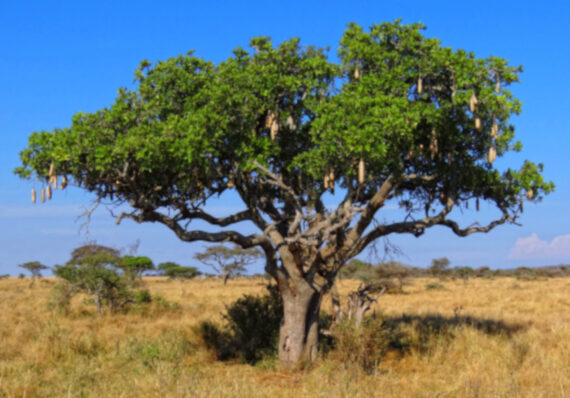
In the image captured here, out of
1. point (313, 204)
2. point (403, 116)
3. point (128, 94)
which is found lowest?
point (313, 204)

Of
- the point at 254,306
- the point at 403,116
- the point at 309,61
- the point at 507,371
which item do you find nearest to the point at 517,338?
the point at 507,371

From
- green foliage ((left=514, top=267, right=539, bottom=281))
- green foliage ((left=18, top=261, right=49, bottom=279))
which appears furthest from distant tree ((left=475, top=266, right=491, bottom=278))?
green foliage ((left=18, top=261, right=49, bottom=279))

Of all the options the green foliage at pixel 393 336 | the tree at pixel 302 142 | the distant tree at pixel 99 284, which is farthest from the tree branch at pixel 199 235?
the distant tree at pixel 99 284

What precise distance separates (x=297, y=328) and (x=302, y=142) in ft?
14.1

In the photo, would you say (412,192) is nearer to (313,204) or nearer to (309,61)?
(313,204)

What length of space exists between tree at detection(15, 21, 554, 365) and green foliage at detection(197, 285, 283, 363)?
5.78 ft

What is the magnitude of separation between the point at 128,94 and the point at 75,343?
6.74 metres

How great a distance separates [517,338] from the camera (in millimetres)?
15844

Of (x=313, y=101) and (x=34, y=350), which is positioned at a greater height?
(x=313, y=101)

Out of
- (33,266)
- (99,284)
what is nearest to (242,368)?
(99,284)

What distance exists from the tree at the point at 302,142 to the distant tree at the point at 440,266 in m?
56.6

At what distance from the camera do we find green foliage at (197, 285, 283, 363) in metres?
15.1

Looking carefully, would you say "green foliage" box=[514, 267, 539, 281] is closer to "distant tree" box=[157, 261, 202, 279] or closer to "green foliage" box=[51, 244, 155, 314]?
"distant tree" box=[157, 261, 202, 279]

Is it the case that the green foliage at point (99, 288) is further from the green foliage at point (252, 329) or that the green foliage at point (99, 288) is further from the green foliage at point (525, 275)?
the green foliage at point (525, 275)
